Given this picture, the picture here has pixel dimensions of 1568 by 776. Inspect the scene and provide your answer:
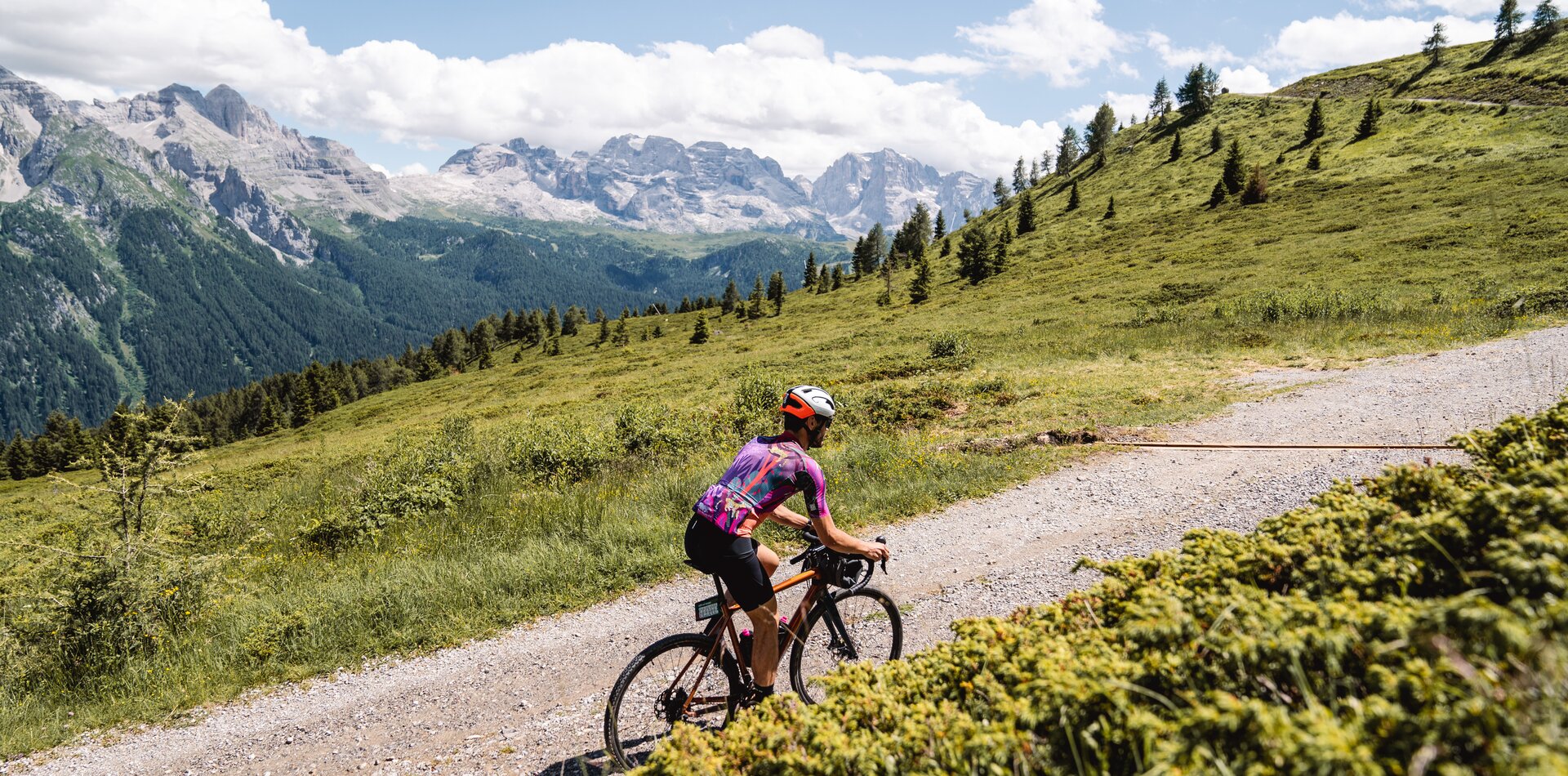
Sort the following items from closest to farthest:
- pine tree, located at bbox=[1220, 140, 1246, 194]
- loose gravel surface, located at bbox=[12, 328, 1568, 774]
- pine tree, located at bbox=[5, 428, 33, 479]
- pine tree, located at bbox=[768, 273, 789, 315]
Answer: loose gravel surface, located at bbox=[12, 328, 1568, 774] → pine tree, located at bbox=[1220, 140, 1246, 194] → pine tree, located at bbox=[5, 428, 33, 479] → pine tree, located at bbox=[768, 273, 789, 315]

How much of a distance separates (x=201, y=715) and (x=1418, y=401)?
22.2 metres

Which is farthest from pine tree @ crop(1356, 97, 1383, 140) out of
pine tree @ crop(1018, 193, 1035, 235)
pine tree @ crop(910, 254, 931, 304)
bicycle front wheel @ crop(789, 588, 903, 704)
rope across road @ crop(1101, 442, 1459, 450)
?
bicycle front wheel @ crop(789, 588, 903, 704)

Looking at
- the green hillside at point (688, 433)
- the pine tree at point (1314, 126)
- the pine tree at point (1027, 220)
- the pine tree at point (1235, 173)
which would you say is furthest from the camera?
the pine tree at point (1027, 220)

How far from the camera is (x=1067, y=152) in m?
146

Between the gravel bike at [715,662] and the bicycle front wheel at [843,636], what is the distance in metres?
0.01

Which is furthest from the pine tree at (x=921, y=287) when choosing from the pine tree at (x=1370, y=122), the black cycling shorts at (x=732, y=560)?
the black cycling shorts at (x=732, y=560)

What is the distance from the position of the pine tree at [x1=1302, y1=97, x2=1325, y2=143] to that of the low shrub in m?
111

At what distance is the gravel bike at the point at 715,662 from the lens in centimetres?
616

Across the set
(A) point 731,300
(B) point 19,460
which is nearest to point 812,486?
(A) point 731,300

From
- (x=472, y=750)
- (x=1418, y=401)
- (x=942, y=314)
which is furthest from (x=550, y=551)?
(x=942, y=314)

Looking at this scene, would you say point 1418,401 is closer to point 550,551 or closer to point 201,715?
point 550,551

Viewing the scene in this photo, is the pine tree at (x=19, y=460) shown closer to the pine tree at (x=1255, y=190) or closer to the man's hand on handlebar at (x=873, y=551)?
the man's hand on handlebar at (x=873, y=551)

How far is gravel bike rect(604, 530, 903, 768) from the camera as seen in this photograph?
20.2 feet

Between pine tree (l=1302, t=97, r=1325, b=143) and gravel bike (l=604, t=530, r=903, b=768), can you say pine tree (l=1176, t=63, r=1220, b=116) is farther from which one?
gravel bike (l=604, t=530, r=903, b=768)
